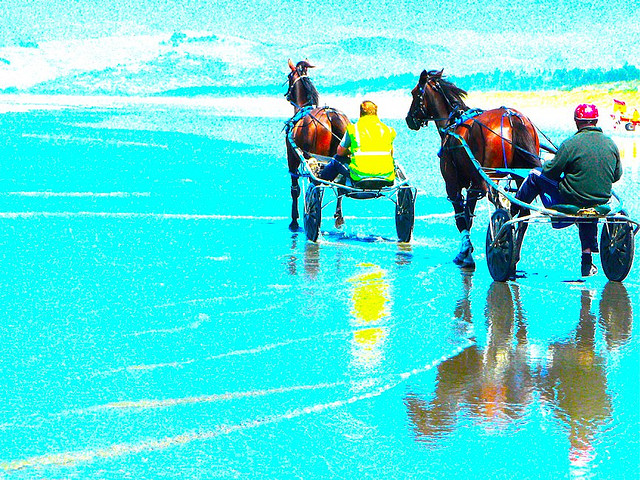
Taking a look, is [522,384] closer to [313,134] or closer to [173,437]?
[173,437]

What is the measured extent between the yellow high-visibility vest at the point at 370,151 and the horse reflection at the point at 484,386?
4.72 meters

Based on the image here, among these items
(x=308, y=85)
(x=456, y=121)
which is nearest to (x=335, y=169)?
(x=456, y=121)

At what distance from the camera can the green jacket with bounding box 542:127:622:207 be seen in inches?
388

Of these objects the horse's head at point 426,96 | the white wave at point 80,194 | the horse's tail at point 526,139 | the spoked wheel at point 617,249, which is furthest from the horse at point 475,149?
the white wave at point 80,194

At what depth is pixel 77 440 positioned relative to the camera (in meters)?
5.70

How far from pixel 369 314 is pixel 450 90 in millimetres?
4273

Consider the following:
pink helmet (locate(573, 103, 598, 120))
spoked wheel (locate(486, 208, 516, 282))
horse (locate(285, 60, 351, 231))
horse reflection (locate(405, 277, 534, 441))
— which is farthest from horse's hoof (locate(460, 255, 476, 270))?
horse (locate(285, 60, 351, 231))

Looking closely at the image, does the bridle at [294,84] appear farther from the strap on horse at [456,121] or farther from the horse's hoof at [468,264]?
the horse's hoof at [468,264]

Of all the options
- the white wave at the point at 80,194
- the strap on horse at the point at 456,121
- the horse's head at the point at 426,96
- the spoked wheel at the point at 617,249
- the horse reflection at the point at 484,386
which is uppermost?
the horse's head at the point at 426,96

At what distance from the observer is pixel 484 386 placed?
6.79 m

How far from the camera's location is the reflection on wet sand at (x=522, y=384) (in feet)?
19.7

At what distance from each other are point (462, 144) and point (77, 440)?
22.2ft

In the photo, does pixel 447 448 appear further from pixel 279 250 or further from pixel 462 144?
pixel 279 250

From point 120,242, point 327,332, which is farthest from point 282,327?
point 120,242
